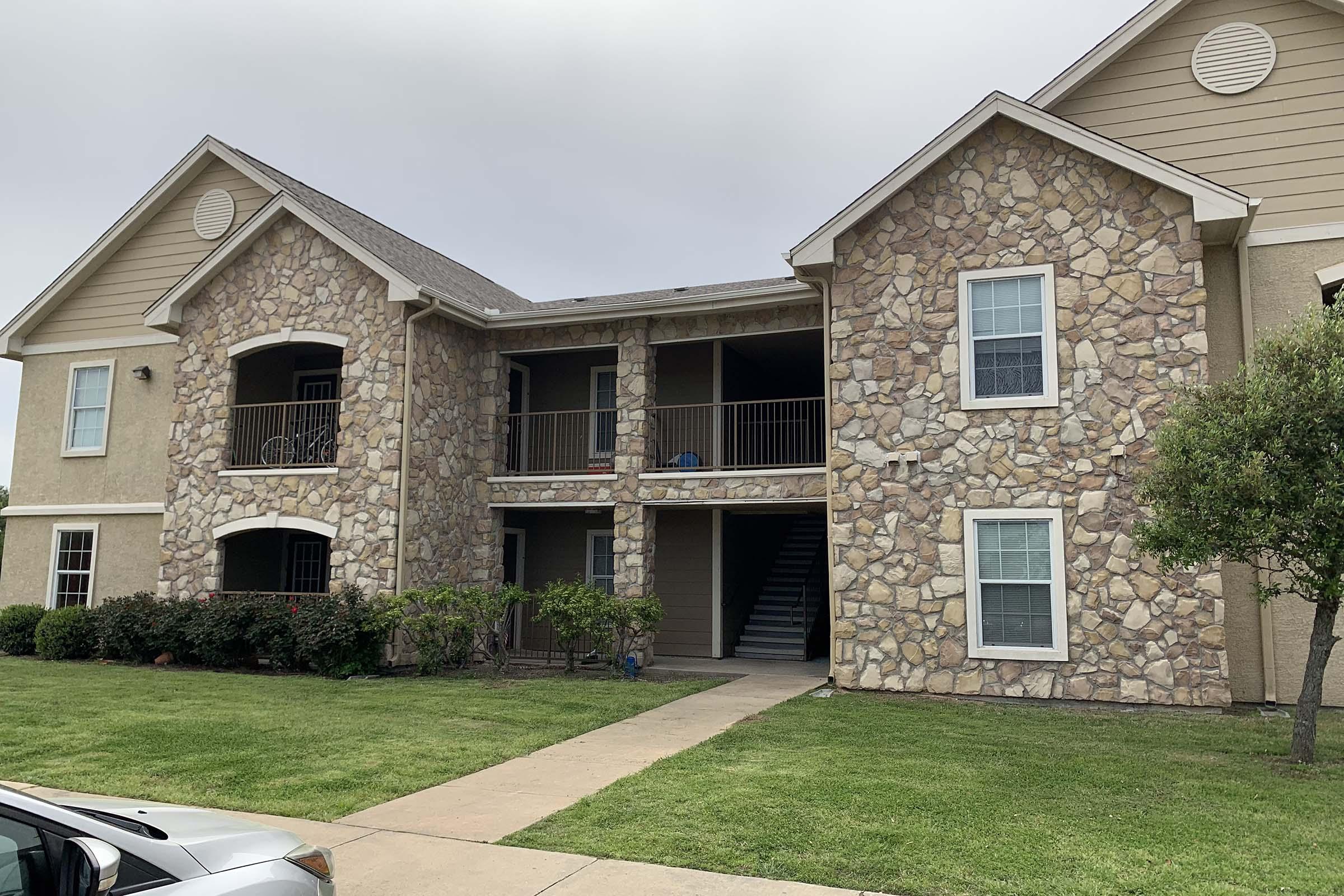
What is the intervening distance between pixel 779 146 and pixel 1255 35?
58.2 ft

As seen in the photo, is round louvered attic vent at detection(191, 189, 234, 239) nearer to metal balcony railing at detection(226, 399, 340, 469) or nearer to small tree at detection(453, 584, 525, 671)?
metal balcony railing at detection(226, 399, 340, 469)

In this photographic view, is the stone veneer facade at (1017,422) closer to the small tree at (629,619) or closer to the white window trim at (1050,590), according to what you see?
the white window trim at (1050,590)

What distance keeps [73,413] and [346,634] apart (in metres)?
8.78

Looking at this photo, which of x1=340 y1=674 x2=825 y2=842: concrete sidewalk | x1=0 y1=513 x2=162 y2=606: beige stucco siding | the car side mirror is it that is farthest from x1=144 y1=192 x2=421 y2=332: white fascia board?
the car side mirror

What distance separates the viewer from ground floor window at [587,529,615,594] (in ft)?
56.6

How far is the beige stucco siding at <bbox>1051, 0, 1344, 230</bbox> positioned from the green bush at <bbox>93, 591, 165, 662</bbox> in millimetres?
15582

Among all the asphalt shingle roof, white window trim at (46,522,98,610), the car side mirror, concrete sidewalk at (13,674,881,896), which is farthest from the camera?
white window trim at (46,522,98,610)

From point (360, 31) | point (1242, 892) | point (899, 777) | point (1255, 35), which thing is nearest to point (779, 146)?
point (360, 31)

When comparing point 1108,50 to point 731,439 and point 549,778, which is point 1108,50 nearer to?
point 731,439

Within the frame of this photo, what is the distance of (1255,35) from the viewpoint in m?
12.2

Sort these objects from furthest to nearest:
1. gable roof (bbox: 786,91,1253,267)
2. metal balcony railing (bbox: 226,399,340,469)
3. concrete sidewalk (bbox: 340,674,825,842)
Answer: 1. metal balcony railing (bbox: 226,399,340,469)
2. gable roof (bbox: 786,91,1253,267)
3. concrete sidewalk (bbox: 340,674,825,842)

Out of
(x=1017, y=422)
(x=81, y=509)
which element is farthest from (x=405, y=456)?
(x=1017, y=422)

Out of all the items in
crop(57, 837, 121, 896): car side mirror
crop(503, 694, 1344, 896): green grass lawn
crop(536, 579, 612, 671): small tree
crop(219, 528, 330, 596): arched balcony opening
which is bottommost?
crop(503, 694, 1344, 896): green grass lawn

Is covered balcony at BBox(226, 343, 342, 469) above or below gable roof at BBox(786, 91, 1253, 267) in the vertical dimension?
below
